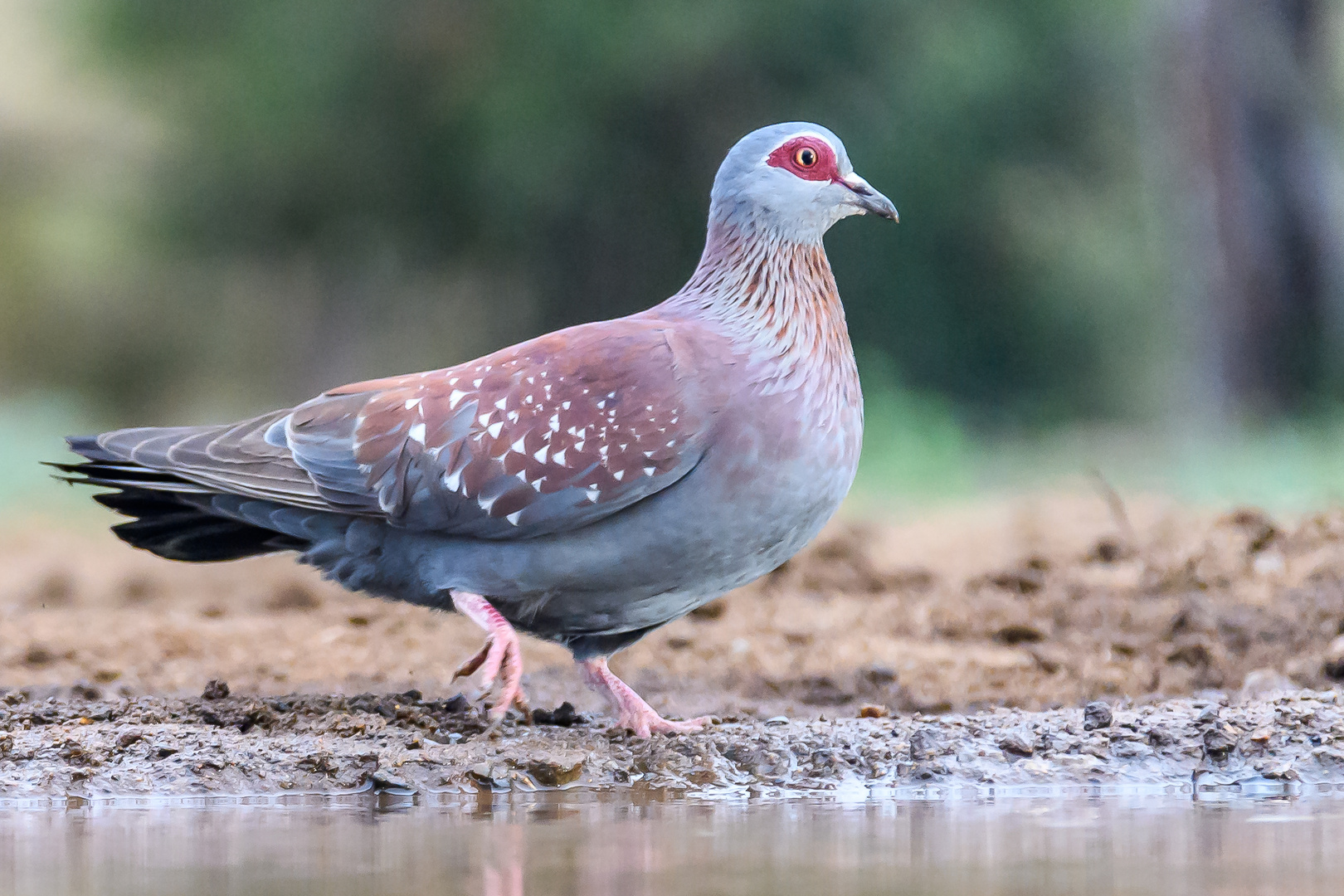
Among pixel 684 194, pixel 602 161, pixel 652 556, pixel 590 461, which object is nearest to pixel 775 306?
pixel 590 461

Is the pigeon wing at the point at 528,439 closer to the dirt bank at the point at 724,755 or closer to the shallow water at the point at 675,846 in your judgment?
the dirt bank at the point at 724,755

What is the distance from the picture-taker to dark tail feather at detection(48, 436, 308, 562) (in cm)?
475

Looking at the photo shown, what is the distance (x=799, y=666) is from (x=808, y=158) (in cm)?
192

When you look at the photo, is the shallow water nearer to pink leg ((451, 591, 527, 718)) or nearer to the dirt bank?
the dirt bank

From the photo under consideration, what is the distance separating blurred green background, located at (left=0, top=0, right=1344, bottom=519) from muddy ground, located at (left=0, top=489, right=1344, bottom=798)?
12.8 feet

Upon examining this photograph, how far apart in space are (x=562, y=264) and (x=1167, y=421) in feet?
19.7

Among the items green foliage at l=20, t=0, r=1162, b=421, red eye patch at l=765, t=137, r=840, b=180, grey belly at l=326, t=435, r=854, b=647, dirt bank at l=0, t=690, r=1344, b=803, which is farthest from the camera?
green foliage at l=20, t=0, r=1162, b=421

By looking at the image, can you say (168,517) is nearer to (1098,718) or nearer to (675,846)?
(675,846)

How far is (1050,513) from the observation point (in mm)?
7898

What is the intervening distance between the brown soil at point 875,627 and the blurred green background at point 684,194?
12.4ft

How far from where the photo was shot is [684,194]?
628 inches

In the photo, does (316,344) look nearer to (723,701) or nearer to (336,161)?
(336,161)

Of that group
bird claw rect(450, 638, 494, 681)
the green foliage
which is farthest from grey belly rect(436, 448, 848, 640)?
the green foliage

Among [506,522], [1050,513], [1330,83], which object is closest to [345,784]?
[506,522]
